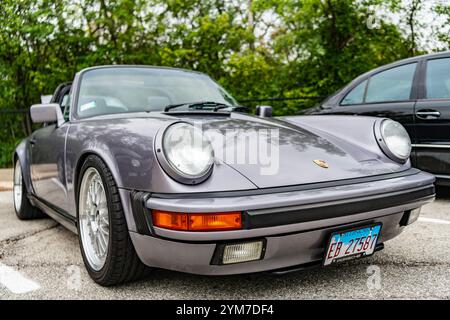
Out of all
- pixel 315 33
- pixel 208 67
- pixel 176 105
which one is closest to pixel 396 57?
pixel 315 33

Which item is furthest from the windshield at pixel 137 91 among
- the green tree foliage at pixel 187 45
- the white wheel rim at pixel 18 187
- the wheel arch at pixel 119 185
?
the green tree foliage at pixel 187 45

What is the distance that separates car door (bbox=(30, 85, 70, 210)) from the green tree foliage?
548 cm

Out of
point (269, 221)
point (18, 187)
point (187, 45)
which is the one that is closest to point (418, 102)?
point (269, 221)

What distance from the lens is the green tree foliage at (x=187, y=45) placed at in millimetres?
8586

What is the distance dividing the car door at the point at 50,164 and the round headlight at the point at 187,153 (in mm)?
1146

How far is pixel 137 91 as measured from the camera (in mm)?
3301

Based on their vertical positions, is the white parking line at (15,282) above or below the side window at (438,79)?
below

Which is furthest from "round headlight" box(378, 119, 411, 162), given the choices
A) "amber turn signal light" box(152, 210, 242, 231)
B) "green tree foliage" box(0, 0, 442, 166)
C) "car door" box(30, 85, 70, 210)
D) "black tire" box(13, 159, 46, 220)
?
"green tree foliage" box(0, 0, 442, 166)

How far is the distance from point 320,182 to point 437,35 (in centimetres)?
777

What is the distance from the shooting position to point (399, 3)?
333 inches

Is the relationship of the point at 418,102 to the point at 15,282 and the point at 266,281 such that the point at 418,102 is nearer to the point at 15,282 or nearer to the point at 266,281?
the point at 266,281

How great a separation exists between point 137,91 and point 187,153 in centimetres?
142

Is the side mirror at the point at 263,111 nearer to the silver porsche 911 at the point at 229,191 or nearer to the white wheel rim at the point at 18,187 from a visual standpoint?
the silver porsche 911 at the point at 229,191
